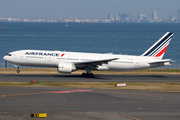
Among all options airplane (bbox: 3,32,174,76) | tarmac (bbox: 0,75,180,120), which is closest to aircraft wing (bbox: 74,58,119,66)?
airplane (bbox: 3,32,174,76)

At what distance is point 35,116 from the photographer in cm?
2506

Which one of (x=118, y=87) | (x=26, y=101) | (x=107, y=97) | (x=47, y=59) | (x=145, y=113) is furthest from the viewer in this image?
(x=47, y=59)

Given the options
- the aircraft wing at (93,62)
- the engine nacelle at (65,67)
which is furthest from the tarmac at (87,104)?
the aircraft wing at (93,62)

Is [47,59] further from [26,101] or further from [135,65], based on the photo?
[26,101]

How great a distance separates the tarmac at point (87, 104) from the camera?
26.1m

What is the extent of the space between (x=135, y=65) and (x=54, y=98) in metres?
27.0

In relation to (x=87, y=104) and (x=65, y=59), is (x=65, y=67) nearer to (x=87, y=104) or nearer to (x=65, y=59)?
(x=65, y=59)

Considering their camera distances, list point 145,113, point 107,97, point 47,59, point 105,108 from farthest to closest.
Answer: point 47,59, point 107,97, point 105,108, point 145,113

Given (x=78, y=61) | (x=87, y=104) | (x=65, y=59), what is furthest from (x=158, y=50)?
(x=87, y=104)

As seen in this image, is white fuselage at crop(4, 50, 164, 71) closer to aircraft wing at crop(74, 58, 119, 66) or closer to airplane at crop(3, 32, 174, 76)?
airplane at crop(3, 32, 174, 76)

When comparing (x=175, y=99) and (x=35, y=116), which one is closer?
(x=35, y=116)

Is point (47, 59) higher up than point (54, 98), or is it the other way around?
point (47, 59)

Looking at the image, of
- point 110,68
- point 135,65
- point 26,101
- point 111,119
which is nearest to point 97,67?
point 110,68

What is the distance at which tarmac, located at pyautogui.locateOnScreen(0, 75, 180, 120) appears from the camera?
26.1 meters
